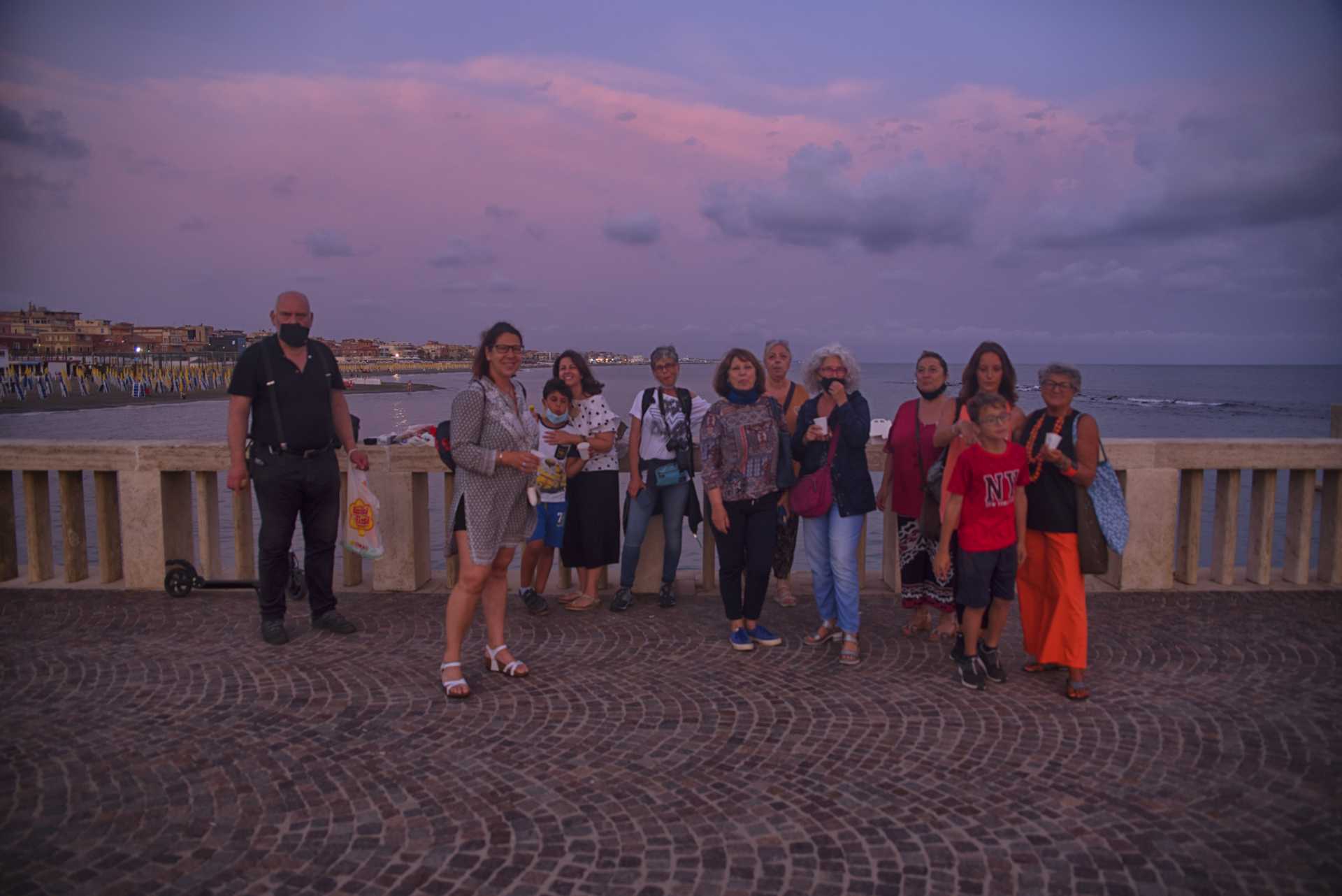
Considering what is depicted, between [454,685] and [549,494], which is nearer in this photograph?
[454,685]

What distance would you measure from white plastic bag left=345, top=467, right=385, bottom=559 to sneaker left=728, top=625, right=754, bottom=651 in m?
2.77

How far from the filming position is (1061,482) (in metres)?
4.99

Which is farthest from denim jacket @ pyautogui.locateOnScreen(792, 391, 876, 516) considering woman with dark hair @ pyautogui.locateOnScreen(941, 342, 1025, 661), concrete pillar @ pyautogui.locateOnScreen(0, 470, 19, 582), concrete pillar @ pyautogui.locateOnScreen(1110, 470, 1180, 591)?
concrete pillar @ pyautogui.locateOnScreen(0, 470, 19, 582)

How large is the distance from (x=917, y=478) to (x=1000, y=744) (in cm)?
206

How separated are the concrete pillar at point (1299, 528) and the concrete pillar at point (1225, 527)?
40 centimetres

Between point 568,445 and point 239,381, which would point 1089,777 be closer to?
point 568,445

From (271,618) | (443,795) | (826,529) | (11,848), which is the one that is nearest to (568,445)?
(826,529)

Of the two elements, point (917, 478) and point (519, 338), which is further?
point (917, 478)

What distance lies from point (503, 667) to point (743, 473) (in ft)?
6.18

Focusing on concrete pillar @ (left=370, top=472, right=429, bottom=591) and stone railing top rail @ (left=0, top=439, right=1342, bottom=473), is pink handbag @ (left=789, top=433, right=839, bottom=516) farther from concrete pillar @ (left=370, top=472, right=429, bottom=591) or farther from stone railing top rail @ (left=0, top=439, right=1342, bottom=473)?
concrete pillar @ (left=370, top=472, right=429, bottom=591)

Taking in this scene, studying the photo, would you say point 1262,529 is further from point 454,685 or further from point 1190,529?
point 454,685

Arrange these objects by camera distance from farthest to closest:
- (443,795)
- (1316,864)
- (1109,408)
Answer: (1109,408) < (443,795) < (1316,864)

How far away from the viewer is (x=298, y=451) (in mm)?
5609

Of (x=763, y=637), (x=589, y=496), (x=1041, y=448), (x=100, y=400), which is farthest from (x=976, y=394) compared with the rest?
(x=100, y=400)
